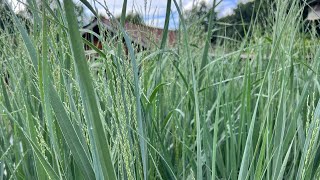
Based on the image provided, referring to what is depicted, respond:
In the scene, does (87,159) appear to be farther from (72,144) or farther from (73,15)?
(73,15)

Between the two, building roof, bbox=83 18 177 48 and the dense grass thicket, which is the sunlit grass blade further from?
building roof, bbox=83 18 177 48

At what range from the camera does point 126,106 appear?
1.80ft

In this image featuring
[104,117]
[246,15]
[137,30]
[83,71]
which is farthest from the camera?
[246,15]

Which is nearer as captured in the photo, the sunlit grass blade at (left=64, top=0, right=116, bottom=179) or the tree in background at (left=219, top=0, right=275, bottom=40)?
the sunlit grass blade at (left=64, top=0, right=116, bottom=179)

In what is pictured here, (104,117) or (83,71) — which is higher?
(83,71)

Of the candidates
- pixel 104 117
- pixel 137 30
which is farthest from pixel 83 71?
pixel 137 30

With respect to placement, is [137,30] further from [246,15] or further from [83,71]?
[246,15]

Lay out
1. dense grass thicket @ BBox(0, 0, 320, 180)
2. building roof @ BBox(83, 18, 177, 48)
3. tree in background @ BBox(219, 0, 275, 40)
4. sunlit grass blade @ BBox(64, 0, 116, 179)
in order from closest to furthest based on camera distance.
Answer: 1. sunlit grass blade @ BBox(64, 0, 116, 179)
2. dense grass thicket @ BBox(0, 0, 320, 180)
3. building roof @ BBox(83, 18, 177, 48)
4. tree in background @ BBox(219, 0, 275, 40)

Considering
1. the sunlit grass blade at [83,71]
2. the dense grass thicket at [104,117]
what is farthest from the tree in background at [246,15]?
the sunlit grass blade at [83,71]

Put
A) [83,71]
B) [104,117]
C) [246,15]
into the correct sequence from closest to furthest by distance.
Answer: [83,71] → [104,117] → [246,15]

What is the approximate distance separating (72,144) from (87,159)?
0.03 metres

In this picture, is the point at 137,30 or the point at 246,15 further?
the point at 246,15

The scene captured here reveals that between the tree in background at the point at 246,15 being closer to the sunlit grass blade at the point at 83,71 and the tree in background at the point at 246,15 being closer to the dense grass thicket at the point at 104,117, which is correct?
the dense grass thicket at the point at 104,117

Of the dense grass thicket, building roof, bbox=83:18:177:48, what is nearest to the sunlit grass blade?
the dense grass thicket
